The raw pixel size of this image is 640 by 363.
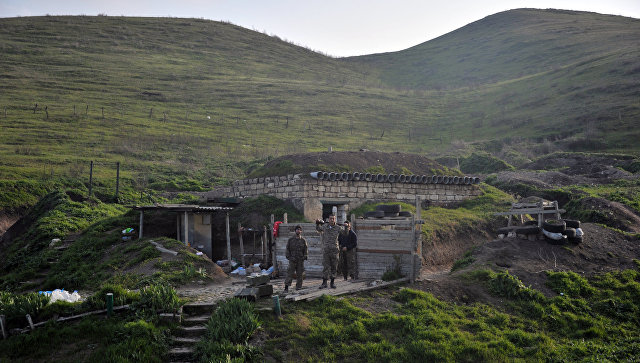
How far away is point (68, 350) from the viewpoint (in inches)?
375

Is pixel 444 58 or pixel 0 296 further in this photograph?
pixel 444 58

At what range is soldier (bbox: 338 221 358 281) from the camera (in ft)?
45.5

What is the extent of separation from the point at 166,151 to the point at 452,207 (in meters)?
21.9

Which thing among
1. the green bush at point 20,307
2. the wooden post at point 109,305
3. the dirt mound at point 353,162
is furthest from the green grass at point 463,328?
the dirt mound at point 353,162

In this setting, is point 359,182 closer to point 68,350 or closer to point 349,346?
point 349,346

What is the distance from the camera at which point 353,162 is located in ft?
79.2

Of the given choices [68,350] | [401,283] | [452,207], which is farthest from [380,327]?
[452,207]

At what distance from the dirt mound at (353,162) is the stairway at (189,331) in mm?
11642

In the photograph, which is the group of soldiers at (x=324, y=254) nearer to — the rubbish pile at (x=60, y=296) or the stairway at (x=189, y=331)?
the stairway at (x=189, y=331)

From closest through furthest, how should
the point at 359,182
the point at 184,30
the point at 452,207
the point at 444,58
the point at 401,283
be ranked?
the point at 401,283 → the point at 359,182 → the point at 452,207 → the point at 184,30 → the point at 444,58

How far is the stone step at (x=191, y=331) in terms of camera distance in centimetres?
1002

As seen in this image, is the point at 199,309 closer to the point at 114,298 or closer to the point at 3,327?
the point at 114,298

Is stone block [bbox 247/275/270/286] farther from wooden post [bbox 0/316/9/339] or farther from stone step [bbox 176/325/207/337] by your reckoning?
wooden post [bbox 0/316/9/339]

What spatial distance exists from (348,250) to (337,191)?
289 inches
